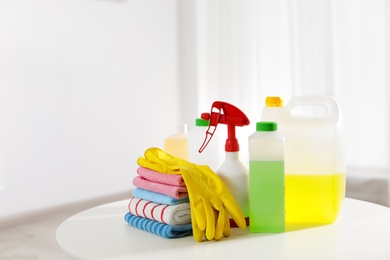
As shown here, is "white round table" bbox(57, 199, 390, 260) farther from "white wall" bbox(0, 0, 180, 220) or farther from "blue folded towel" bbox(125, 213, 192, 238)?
"white wall" bbox(0, 0, 180, 220)

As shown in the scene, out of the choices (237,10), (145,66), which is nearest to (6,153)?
(145,66)

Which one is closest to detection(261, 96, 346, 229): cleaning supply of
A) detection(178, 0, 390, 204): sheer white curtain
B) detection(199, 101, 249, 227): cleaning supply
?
detection(199, 101, 249, 227): cleaning supply

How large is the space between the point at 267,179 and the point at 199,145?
0.88ft

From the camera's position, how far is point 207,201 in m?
1.13

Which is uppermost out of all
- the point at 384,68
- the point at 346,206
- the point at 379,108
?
the point at 384,68

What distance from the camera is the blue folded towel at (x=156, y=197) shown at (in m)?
1.15

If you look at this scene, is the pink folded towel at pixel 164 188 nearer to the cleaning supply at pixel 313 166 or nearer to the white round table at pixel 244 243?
the white round table at pixel 244 243

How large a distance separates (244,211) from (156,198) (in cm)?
20

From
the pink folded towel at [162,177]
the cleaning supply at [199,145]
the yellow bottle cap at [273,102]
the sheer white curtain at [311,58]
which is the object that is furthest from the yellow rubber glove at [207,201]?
the sheer white curtain at [311,58]

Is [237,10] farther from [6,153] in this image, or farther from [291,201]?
[291,201]

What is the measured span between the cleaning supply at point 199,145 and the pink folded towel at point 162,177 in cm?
15

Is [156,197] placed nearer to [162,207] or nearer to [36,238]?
[162,207]

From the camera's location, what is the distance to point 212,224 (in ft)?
3.61

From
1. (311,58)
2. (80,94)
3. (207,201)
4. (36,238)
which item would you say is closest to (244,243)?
(207,201)
